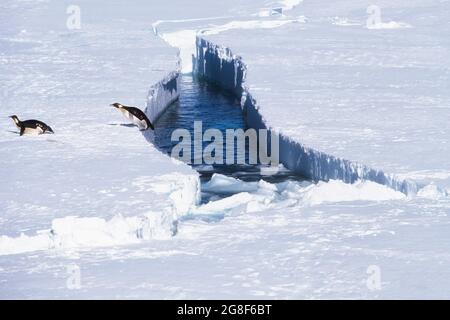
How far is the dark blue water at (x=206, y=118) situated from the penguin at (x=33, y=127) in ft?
5.54

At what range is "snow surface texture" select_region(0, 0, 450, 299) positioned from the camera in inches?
251

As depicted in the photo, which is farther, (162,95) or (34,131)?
(162,95)

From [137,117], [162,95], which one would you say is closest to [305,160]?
[137,117]

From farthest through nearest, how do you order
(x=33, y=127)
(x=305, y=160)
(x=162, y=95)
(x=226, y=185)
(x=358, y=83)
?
(x=162, y=95)
(x=358, y=83)
(x=33, y=127)
(x=305, y=160)
(x=226, y=185)

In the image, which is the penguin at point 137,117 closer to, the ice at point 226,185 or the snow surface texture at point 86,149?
the snow surface texture at point 86,149

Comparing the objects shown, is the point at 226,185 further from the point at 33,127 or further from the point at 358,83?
the point at 358,83

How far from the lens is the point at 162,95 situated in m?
14.1

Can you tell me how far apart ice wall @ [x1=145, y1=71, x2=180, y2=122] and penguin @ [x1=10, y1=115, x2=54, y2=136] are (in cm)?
210

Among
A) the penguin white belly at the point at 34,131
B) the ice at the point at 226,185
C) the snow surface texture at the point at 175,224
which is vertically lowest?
the ice at the point at 226,185

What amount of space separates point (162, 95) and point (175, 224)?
6.54m

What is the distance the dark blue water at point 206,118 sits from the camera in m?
10.7

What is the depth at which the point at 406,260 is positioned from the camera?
6.71 metres

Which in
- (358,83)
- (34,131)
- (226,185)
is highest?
(358,83)

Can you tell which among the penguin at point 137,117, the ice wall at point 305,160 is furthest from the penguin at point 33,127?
the ice wall at point 305,160
